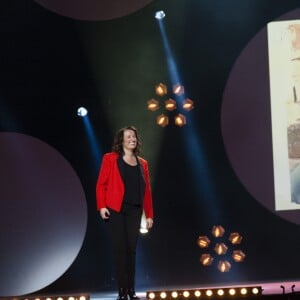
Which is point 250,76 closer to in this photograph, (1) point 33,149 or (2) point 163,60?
(2) point 163,60

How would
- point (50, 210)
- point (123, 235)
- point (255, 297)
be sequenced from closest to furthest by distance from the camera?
point (255, 297), point (123, 235), point (50, 210)

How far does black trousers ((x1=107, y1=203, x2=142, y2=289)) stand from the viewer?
12.9 ft

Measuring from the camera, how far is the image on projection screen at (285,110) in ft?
16.9

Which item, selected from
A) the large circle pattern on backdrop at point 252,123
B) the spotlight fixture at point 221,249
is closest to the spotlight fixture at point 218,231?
the spotlight fixture at point 221,249

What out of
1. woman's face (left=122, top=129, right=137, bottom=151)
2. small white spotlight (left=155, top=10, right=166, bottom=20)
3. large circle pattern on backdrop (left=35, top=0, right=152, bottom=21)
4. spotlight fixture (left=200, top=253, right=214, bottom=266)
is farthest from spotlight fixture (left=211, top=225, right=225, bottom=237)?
large circle pattern on backdrop (left=35, top=0, right=152, bottom=21)

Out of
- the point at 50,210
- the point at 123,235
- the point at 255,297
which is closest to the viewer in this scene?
the point at 255,297

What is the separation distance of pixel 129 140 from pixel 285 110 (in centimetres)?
182

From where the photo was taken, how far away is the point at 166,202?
5.19m

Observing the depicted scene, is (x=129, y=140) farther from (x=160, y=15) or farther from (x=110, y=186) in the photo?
(x=160, y=15)

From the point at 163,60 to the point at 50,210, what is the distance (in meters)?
1.69

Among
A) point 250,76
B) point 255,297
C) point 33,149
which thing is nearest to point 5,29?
point 33,149

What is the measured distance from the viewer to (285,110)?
17.0 feet

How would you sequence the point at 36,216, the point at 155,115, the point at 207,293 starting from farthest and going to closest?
the point at 155,115, the point at 36,216, the point at 207,293

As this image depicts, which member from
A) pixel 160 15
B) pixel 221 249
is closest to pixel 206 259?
pixel 221 249
